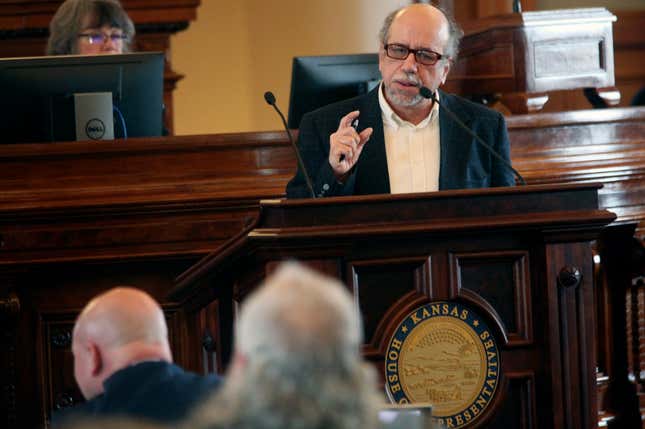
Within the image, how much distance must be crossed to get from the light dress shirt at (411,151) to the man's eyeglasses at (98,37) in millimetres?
1692

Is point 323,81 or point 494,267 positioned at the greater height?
point 323,81

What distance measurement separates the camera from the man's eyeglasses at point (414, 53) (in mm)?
3877

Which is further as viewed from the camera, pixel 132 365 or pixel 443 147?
pixel 443 147

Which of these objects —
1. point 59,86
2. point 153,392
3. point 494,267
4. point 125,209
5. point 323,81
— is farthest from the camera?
point 323,81

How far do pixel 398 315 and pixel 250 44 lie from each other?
5238 millimetres

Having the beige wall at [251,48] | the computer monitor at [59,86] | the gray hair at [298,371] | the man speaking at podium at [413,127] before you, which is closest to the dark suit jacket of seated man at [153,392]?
the gray hair at [298,371]

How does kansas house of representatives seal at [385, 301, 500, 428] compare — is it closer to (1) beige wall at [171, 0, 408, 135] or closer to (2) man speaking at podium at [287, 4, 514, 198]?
(2) man speaking at podium at [287, 4, 514, 198]

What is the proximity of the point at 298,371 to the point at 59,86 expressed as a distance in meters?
3.31

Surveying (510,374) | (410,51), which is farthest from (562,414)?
(410,51)

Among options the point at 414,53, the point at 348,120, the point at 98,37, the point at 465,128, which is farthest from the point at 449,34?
the point at 98,37

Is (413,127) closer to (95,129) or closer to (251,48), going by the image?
(95,129)

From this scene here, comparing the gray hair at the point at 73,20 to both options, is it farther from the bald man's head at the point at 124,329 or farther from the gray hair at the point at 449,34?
the bald man's head at the point at 124,329

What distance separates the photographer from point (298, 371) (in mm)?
1494

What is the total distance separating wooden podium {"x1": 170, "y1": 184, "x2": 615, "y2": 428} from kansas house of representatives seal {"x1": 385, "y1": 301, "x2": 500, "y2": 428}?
2 centimetres
